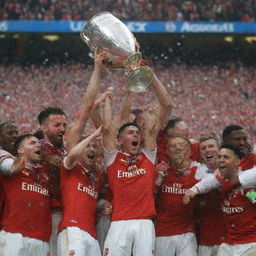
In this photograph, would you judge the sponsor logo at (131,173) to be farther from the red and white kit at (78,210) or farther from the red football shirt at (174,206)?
the red football shirt at (174,206)

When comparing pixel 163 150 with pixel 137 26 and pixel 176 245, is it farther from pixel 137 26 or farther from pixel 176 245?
pixel 137 26

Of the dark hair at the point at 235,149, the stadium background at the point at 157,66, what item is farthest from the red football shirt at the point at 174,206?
the stadium background at the point at 157,66

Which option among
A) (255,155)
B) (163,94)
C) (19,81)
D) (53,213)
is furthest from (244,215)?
(19,81)

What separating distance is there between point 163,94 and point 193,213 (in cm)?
119

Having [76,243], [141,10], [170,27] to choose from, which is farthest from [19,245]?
[141,10]

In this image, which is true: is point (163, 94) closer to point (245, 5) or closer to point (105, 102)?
point (105, 102)

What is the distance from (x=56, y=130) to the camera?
658 centimetres

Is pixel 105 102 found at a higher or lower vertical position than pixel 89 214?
higher

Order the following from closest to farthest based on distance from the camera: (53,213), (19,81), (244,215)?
(244,215) < (53,213) < (19,81)

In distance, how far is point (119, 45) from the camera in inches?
244

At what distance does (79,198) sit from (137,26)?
56.7 ft

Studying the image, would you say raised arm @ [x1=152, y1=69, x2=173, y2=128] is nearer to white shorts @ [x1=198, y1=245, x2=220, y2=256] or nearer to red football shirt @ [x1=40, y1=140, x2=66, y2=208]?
red football shirt @ [x1=40, y1=140, x2=66, y2=208]

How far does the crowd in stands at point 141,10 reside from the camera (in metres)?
23.3

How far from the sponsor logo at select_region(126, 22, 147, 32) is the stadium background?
32mm
